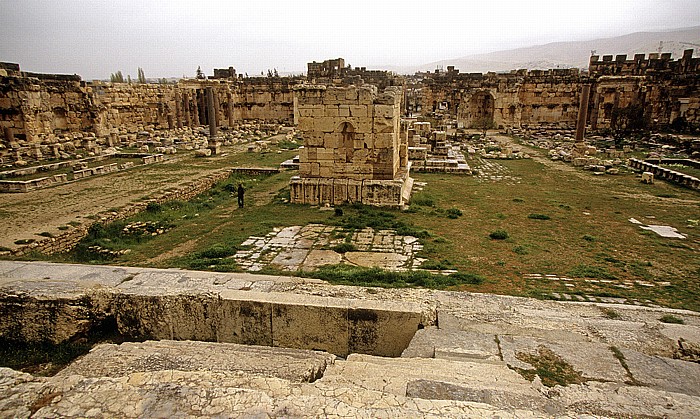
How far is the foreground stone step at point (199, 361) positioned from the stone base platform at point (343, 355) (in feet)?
0.05

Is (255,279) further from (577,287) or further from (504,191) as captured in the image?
(504,191)

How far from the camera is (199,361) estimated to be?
3457 millimetres

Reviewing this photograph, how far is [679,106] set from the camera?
87.9 ft

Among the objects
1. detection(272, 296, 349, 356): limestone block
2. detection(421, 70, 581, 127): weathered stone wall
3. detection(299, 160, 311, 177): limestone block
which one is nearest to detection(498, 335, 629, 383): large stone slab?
detection(272, 296, 349, 356): limestone block

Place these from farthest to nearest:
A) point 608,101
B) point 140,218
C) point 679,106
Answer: point 608,101
point 679,106
point 140,218

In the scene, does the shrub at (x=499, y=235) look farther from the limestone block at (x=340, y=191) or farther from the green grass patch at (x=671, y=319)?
the limestone block at (x=340, y=191)

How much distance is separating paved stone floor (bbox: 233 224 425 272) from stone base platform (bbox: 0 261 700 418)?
1729 mm

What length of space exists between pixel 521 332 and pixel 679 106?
31082 mm

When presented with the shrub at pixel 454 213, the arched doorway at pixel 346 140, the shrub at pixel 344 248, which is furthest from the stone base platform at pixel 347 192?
the shrub at pixel 344 248

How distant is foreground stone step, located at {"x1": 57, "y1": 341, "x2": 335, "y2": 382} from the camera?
3.31 metres

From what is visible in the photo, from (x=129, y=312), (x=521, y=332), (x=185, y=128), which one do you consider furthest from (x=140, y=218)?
(x=185, y=128)

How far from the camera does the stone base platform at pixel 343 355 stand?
2.54 m

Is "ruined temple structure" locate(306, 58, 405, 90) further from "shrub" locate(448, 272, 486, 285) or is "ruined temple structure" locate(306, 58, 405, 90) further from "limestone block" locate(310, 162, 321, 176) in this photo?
"shrub" locate(448, 272, 486, 285)

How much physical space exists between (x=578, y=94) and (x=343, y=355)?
33.2 meters
